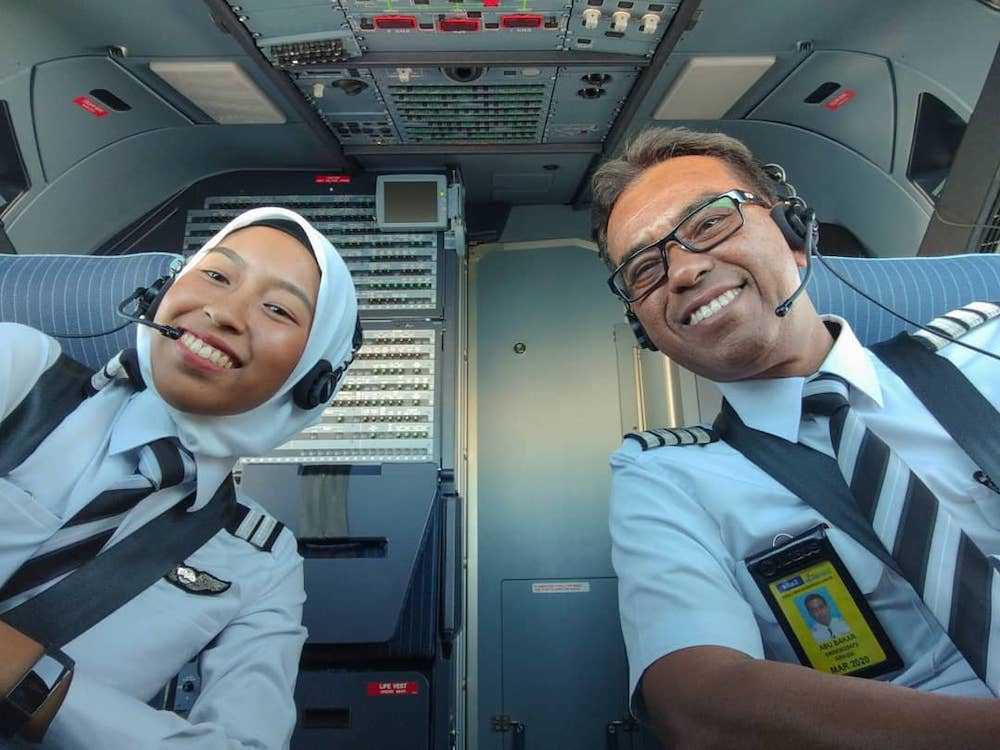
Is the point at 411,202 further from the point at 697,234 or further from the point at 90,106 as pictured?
the point at 697,234

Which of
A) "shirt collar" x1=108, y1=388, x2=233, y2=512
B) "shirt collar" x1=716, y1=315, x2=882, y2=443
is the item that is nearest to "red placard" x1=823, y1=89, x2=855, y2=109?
"shirt collar" x1=716, y1=315, x2=882, y2=443

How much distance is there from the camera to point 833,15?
2074 millimetres

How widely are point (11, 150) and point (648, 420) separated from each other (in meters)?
2.86

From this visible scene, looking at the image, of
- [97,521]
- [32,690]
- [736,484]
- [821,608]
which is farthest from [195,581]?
[821,608]

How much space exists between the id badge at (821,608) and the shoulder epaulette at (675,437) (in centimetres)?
29

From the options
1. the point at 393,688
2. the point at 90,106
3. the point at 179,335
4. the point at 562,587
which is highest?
the point at 90,106

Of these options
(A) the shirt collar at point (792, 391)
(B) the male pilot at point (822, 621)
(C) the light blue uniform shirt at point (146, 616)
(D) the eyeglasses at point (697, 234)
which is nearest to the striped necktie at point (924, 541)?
(A) the shirt collar at point (792, 391)

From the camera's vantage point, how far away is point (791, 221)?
4.47 feet

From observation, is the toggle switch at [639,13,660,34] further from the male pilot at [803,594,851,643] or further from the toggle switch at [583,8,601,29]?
the male pilot at [803,594,851,643]

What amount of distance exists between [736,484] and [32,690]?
127cm

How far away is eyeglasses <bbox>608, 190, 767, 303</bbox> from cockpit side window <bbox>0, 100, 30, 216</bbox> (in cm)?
221

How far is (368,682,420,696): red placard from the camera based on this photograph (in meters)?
2.14

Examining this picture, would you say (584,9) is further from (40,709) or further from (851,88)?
(40,709)

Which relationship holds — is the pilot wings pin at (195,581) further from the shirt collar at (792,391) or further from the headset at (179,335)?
the shirt collar at (792,391)
